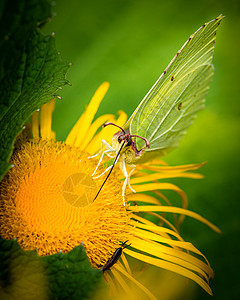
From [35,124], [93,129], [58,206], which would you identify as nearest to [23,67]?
[58,206]

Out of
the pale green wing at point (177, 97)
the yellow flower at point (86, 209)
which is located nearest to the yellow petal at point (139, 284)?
the yellow flower at point (86, 209)

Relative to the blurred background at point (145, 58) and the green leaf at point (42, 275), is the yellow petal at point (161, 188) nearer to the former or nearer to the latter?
the blurred background at point (145, 58)

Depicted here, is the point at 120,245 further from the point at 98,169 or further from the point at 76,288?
the point at 76,288

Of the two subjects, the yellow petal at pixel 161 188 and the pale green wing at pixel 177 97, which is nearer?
the pale green wing at pixel 177 97

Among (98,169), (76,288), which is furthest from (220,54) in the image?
(76,288)

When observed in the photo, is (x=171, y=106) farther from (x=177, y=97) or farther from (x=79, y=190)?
(x=79, y=190)
